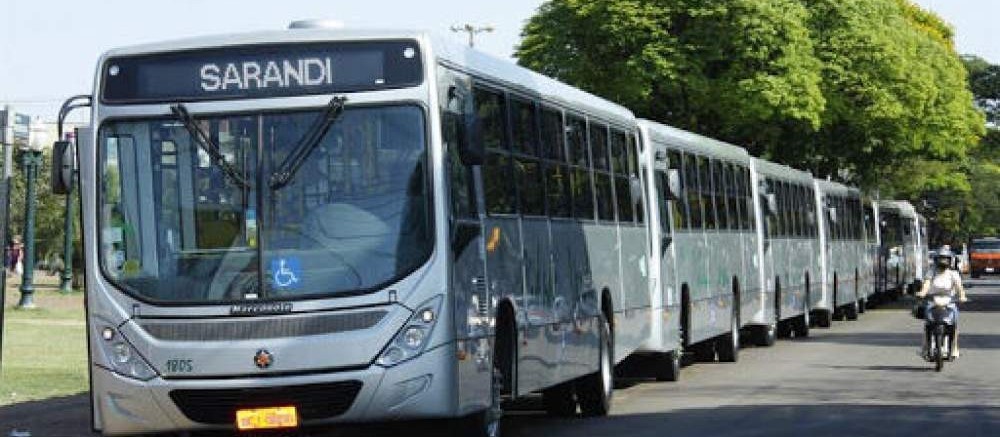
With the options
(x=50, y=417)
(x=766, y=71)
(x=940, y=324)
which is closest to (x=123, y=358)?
(x=50, y=417)

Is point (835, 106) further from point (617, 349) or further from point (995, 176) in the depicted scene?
point (995, 176)

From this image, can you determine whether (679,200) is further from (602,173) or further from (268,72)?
(268,72)

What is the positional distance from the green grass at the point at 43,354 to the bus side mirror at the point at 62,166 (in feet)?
23.9

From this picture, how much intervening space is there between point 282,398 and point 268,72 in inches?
82.8

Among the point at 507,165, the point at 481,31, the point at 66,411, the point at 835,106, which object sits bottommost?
the point at 66,411

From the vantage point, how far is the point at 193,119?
43.1ft

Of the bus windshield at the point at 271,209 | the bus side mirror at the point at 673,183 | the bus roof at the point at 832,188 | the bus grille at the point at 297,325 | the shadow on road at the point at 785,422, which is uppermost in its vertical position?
the bus roof at the point at 832,188

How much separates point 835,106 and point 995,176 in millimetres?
76244

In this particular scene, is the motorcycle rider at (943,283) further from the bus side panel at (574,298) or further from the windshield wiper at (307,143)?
the windshield wiper at (307,143)

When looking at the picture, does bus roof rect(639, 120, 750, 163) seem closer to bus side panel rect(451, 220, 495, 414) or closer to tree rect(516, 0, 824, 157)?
bus side panel rect(451, 220, 495, 414)

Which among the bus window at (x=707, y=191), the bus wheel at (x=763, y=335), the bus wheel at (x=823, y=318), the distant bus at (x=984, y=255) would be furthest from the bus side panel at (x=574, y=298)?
the distant bus at (x=984, y=255)

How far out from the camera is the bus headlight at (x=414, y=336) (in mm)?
12906

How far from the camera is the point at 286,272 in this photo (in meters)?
13.0

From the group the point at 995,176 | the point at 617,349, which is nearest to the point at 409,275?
the point at 617,349
